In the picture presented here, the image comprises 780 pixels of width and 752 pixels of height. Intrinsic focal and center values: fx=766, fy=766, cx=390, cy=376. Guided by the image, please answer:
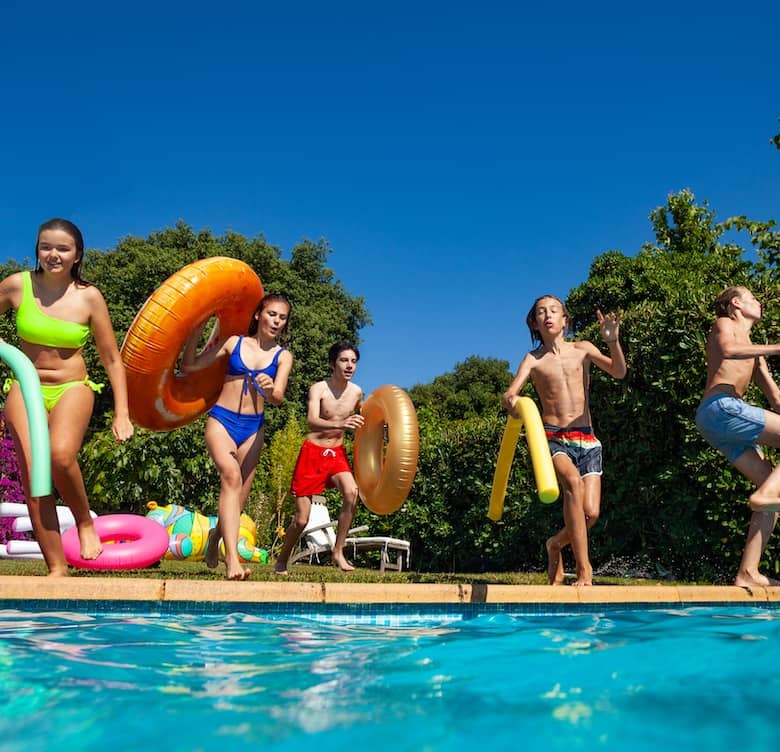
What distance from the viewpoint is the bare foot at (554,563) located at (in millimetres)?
6383

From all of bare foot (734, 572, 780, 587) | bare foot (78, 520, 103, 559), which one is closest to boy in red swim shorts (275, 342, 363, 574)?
bare foot (78, 520, 103, 559)

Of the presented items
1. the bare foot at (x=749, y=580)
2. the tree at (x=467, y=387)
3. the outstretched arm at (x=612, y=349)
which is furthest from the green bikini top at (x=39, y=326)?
the tree at (x=467, y=387)

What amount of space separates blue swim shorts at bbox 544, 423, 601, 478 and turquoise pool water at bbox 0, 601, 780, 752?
1547 millimetres

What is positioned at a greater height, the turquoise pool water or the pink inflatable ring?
the pink inflatable ring

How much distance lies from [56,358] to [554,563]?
422 centimetres

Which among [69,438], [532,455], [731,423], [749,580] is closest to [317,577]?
[69,438]

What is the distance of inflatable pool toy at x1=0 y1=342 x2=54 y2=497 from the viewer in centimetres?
430

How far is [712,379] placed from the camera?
19.2 ft

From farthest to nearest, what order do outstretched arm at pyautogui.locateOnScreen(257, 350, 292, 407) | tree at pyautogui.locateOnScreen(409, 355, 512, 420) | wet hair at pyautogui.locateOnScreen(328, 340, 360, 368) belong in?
tree at pyautogui.locateOnScreen(409, 355, 512, 420), wet hair at pyautogui.locateOnScreen(328, 340, 360, 368), outstretched arm at pyautogui.locateOnScreen(257, 350, 292, 407)

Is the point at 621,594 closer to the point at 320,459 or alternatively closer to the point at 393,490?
the point at 393,490

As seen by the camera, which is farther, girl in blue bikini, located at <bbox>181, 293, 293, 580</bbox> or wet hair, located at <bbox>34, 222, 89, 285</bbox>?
girl in blue bikini, located at <bbox>181, 293, 293, 580</bbox>

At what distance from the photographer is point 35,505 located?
4973 millimetres

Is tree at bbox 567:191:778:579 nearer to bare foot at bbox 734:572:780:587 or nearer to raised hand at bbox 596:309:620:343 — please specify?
bare foot at bbox 734:572:780:587

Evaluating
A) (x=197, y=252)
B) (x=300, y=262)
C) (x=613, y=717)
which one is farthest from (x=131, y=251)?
(x=613, y=717)
